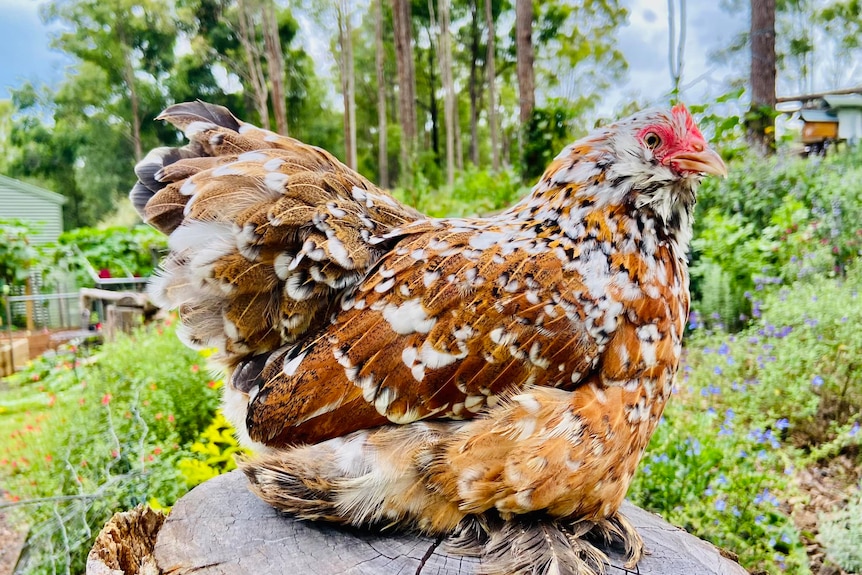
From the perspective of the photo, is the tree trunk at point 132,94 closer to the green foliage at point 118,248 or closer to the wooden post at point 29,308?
the green foliage at point 118,248

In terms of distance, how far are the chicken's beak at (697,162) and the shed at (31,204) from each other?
1382cm

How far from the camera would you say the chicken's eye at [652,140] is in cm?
166

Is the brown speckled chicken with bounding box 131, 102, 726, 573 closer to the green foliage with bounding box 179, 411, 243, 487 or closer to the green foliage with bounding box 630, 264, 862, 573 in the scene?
the green foliage with bounding box 179, 411, 243, 487

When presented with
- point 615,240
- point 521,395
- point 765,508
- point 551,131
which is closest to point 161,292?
point 521,395

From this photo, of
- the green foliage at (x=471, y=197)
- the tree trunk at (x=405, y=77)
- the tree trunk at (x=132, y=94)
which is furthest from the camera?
the tree trunk at (x=132, y=94)

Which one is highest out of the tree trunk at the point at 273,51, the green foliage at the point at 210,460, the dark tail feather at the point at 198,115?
the tree trunk at the point at 273,51

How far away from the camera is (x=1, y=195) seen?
13.2 m

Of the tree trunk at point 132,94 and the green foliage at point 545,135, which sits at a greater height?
the tree trunk at point 132,94

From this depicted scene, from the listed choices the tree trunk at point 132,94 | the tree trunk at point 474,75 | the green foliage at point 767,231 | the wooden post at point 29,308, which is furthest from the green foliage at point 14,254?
the tree trunk at point 474,75

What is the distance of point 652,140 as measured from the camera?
167cm

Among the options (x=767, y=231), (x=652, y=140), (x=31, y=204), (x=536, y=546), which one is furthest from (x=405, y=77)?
(x=536, y=546)

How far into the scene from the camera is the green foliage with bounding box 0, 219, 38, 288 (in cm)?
827

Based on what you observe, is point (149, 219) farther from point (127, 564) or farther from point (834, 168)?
point (834, 168)

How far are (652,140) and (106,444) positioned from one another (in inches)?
158
